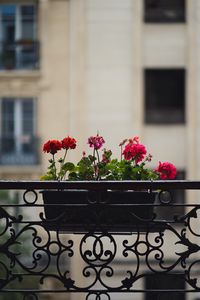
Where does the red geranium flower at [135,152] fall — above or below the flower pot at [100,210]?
above

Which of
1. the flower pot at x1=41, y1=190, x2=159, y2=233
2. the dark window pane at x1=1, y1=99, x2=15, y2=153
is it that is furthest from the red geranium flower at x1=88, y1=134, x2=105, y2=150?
the dark window pane at x1=1, y1=99, x2=15, y2=153

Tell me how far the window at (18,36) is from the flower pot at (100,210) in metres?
12.5

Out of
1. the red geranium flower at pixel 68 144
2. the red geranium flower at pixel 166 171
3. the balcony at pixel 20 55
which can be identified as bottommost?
the red geranium flower at pixel 166 171

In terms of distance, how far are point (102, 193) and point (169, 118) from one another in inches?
489

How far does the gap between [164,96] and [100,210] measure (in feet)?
40.8

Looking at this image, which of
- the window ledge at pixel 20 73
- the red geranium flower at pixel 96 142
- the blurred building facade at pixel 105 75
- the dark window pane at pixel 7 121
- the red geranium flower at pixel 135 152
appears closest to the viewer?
the red geranium flower at pixel 135 152

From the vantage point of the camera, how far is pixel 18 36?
15562 millimetres

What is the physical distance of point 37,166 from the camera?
50.2 ft

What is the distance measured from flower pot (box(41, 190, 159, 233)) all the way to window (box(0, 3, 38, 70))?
12.5 metres

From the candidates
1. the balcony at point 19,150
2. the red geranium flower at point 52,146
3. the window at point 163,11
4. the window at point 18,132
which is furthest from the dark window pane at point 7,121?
the red geranium flower at point 52,146

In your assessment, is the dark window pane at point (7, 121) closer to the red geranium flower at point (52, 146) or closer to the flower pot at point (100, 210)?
the red geranium flower at point (52, 146)

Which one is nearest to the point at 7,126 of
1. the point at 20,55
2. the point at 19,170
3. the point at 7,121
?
the point at 7,121

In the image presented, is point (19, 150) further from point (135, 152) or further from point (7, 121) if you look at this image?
point (135, 152)

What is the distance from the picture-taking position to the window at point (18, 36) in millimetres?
15430
